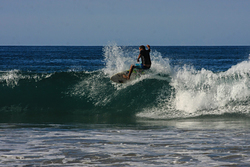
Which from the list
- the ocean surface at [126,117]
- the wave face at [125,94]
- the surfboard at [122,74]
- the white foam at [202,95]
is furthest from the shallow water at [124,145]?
the surfboard at [122,74]

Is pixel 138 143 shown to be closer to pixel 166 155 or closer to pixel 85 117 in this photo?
pixel 166 155

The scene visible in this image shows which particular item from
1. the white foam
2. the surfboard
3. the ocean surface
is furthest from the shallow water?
the surfboard

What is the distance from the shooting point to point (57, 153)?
5750 mm

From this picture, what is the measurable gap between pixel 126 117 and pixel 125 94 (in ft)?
8.57

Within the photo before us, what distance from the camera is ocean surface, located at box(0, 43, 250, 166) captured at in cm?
562

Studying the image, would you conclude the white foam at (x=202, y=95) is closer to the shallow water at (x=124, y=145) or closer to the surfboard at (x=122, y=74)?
the surfboard at (x=122, y=74)

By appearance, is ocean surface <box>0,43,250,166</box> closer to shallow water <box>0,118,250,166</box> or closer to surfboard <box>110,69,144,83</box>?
shallow water <box>0,118,250,166</box>

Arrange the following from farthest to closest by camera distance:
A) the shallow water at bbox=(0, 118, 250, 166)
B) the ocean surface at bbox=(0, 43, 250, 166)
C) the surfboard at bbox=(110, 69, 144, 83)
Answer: the surfboard at bbox=(110, 69, 144, 83)
the ocean surface at bbox=(0, 43, 250, 166)
the shallow water at bbox=(0, 118, 250, 166)

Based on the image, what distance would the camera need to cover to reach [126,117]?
35.9ft

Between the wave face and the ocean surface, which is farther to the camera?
the wave face

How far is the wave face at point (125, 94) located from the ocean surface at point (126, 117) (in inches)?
1.6

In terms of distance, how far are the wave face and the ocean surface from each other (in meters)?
0.04

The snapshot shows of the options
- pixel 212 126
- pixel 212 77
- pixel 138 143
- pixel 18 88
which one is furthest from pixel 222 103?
pixel 18 88

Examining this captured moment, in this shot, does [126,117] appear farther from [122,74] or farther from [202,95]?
[202,95]
